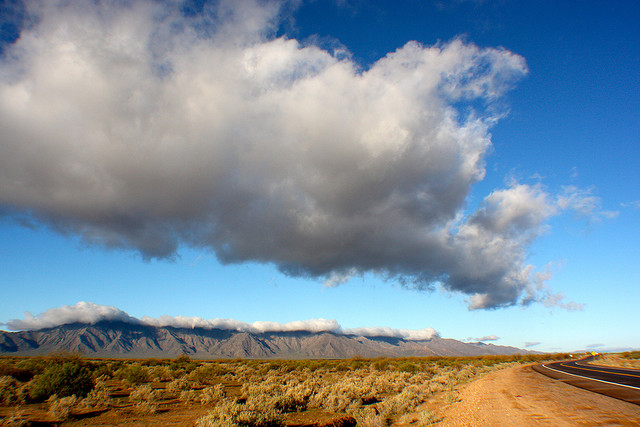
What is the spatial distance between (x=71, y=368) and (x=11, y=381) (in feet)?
18.2

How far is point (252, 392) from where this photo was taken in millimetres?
21781

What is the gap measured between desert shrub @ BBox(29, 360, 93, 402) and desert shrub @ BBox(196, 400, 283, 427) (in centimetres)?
1146

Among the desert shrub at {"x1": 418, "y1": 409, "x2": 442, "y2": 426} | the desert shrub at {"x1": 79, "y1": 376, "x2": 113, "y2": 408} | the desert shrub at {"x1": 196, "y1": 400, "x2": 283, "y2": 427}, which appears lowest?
the desert shrub at {"x1": 79, "y1": 376, "x2": 113, "y2": 408}

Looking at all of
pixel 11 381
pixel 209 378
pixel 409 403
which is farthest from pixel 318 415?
pixel 209 378

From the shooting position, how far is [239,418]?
1236cm

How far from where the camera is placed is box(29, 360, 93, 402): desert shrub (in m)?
18.2

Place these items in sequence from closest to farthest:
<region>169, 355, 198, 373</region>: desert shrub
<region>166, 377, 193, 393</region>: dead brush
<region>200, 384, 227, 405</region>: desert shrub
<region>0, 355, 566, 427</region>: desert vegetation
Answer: <region>0, 355, 566, 427</region>: desert vegetation, <region>200, 384, 227, 405</region>: desert shrub, <region>166, 377, 193, 393</region>: dead brush, <region>169, 355, 198, 373</region>: desert shrub

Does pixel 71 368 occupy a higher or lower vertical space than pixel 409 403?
higher

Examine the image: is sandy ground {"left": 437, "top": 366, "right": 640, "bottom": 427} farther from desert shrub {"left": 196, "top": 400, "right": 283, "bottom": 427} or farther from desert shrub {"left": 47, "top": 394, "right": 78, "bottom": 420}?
desert shrub {"left": 47, "top": 394, "right": 78, "bottom": 420}

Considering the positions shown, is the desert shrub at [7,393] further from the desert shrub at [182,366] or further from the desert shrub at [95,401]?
the desert shrub at [182,366]

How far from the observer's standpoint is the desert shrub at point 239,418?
1197cm

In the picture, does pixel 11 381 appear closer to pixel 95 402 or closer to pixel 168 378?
pixel 95 402

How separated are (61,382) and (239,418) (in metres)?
14.2

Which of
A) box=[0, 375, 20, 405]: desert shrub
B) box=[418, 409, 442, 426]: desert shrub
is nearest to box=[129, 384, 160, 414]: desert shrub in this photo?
box=[0, 375, 20, 405]: desert shrub
